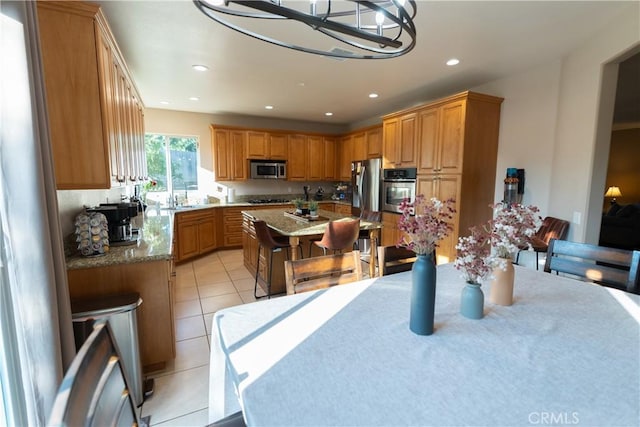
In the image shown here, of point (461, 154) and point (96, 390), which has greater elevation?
point (461, 154)

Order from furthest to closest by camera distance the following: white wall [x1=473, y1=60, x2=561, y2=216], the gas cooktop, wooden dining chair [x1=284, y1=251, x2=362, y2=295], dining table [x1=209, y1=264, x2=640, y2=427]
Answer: the gas cooktop, white wall [x1=473, y1=60, x2=561, y2=216], wooden dining chair [x1=284, y1=251, x2=362, y2=295], dining table [x1=209, y1=264, x2=640, y2=427]

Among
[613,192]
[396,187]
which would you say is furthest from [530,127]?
[613,192]

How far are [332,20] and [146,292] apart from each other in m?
2.25

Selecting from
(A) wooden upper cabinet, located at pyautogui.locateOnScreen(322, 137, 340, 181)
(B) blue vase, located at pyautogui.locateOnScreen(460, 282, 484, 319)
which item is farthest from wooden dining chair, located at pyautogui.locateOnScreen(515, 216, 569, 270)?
(A) wooden upper cabinet, located at pyautogui.locateOnScreen(322, 137, 340, 181)

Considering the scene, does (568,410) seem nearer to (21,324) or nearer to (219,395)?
(219,395)

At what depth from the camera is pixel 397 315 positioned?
1222mm

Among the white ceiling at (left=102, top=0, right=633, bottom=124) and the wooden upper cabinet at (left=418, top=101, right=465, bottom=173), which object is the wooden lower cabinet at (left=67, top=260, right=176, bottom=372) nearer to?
the white ceiling at (left=102, top=0, right=633, bottom=124)

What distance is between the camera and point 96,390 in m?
0.75

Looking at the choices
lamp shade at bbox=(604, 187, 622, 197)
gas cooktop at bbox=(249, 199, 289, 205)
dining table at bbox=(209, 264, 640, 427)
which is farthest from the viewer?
lamp shade at bbox=(604, 187, 622, 197)

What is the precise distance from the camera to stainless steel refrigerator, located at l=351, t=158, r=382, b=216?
5.17 meters

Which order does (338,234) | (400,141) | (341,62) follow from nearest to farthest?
(338,234) → (341,62) → (400,141)

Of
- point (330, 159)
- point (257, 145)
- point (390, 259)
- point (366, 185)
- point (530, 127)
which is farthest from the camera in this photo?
point (330, 159)

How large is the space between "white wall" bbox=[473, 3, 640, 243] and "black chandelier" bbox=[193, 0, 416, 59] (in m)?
1.77

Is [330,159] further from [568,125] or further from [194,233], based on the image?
[568,125]
